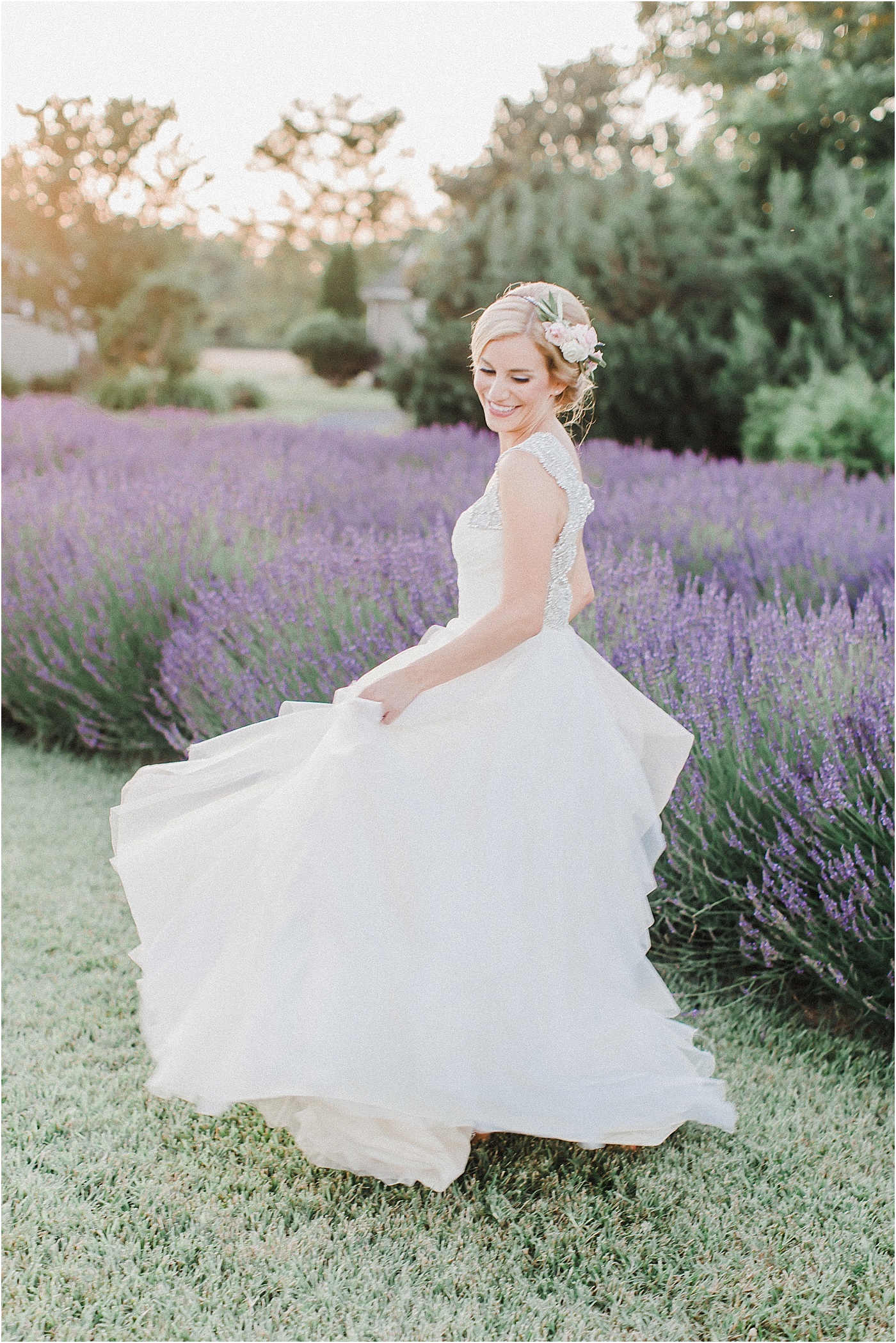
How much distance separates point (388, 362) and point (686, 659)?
1085 cm

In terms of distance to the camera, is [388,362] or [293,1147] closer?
[293,1147]

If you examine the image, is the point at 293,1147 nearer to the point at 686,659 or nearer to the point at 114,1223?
the point at 114,1223

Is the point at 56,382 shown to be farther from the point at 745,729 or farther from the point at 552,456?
the point at 552,456

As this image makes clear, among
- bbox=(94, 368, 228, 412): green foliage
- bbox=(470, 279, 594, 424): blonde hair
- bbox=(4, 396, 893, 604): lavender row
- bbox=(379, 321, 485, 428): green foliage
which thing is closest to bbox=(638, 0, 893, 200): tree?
bbox=(379, 321, 485, 428): green foliage

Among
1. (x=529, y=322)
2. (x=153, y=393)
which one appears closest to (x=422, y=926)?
(x=529, y=322)

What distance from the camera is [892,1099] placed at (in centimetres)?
241

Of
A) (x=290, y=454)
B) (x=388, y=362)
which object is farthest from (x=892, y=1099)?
(x=388, y=362)

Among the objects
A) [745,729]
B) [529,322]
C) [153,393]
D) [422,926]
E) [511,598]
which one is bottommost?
[745,729]

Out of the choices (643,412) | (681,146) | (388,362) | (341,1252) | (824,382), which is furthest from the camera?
(681,146)

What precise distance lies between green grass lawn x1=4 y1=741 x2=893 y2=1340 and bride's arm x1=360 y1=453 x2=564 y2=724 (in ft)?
3.21

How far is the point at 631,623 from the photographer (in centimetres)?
316

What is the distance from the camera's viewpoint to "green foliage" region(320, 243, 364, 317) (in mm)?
39531

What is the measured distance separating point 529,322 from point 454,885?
3.46 feet

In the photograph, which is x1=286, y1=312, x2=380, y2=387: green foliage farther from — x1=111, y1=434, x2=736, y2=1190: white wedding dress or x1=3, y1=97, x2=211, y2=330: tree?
x1=111, y1=434, x2=736, y2=1190: white wedding dress
